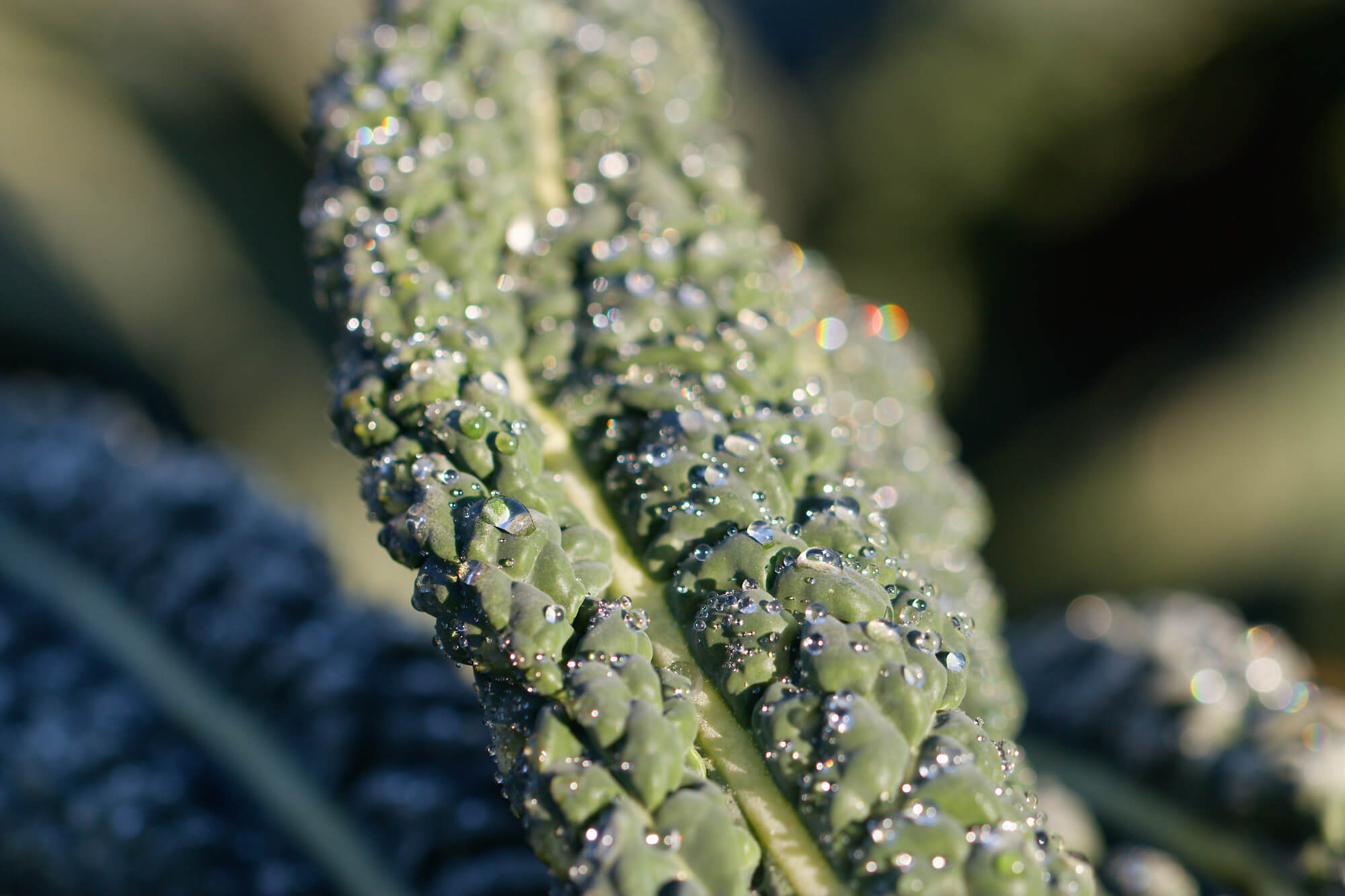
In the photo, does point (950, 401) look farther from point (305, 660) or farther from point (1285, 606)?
point (305, 660)

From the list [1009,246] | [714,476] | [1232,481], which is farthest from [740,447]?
[1009,246]

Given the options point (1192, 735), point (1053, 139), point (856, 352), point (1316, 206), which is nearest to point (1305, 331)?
point (1316, 206)

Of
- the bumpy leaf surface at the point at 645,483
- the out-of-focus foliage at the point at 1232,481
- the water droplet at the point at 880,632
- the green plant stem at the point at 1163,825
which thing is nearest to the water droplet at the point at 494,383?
the bumpy leaf surface at the point at 645,483

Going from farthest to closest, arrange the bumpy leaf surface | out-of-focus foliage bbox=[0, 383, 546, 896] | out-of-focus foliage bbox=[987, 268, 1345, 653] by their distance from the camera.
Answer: out-of-focus foliage bbox=[987, 268, 1345, 653]
out-of-focus foliage bbox=[0, 383, 546, 896]
the bumpy leaf surface

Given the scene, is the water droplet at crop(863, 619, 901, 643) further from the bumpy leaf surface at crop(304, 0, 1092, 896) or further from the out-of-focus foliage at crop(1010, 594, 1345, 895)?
the out-of-focus foliage at crop(1010, 594, 1345, 895)

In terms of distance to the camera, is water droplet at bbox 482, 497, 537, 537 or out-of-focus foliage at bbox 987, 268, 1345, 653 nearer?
water droplet at bbox 482, 497, 537, 537

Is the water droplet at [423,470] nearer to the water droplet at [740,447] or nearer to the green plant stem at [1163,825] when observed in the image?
the water droplet at [740,447]

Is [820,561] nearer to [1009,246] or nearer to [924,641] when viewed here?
[924,641]

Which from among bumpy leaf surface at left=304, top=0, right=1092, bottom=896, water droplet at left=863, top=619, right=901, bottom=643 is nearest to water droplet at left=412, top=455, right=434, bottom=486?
bumpy leaf surface at left=304, top=0, right=1092, bottom=896
